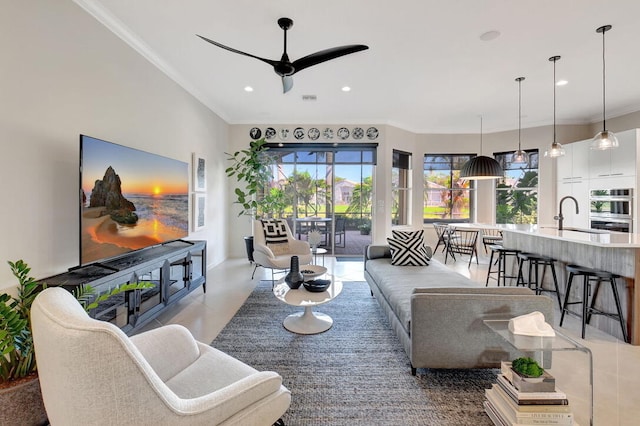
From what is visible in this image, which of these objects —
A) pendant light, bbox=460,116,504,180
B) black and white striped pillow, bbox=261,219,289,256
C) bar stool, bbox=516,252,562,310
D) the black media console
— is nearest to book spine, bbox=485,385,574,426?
bar stool, bbox=516,252,562,310

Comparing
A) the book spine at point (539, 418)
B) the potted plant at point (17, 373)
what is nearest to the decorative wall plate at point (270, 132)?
the potted plant at point (17, 373)

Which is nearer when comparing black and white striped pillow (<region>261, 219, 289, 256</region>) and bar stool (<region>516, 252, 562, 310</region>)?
bar stool (<region>516, 252, 562, 310</region>)

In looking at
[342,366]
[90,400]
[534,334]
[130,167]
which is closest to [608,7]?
[534,334]

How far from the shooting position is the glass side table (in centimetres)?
165

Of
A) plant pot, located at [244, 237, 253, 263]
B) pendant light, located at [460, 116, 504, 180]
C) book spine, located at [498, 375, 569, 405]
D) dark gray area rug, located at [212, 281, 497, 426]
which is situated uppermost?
pendant light, located at [460, 116, 504, 180]

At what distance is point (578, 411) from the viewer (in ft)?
5.98

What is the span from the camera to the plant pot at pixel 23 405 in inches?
51.5

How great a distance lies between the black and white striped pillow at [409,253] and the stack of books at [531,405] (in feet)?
6.26

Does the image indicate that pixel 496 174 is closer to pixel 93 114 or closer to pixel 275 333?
pixel 275 333

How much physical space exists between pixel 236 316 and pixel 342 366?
4.65 feet

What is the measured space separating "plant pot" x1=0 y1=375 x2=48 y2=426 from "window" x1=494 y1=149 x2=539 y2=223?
7.71 meters

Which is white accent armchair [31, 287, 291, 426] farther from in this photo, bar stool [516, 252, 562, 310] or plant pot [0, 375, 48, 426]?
bar stool [516, 252, 562, 310]

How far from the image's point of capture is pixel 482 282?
456 cm

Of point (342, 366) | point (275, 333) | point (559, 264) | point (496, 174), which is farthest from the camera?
point (496, 174)
